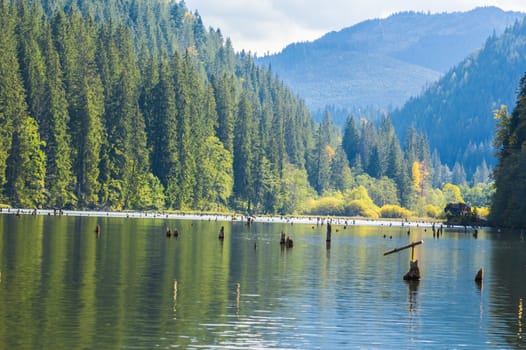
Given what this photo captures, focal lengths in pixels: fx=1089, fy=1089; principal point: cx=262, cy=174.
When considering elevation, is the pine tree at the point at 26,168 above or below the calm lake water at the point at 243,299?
above

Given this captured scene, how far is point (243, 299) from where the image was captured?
57750 mm

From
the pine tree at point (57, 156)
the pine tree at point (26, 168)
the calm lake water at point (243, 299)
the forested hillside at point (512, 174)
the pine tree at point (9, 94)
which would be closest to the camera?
the calm lake water at point (243, 299)

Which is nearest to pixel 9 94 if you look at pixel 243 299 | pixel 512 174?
pixel 512 174

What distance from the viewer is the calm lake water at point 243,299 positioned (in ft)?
147

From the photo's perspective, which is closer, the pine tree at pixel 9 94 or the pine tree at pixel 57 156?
the pine tree at pixel 9 94

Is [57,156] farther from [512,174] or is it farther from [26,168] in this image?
[512,174]

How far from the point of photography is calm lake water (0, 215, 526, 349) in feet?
147

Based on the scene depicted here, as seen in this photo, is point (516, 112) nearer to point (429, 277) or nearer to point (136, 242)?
point (136, 242)

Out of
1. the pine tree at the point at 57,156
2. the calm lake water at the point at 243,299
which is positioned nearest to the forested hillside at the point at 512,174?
the calm lake water at the point at 243,299

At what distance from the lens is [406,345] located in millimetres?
44500

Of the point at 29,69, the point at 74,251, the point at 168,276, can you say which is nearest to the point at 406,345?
the point at 168,276

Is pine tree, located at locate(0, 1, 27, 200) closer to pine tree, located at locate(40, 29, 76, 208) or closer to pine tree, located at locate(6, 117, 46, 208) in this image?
pine tree, located at locate(6, 117, 46, 208)

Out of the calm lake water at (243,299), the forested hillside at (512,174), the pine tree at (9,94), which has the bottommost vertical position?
the calm lake water at (243,299)

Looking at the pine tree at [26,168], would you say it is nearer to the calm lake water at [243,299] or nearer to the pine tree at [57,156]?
Result: the pine tree at [57,156]
